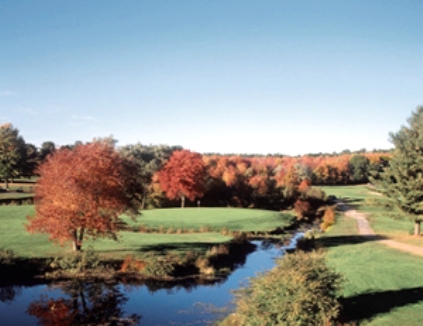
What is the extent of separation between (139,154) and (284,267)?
66088 mm

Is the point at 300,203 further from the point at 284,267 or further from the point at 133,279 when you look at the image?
the point at 284,267

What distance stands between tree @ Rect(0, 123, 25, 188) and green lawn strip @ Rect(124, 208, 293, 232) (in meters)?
34.8

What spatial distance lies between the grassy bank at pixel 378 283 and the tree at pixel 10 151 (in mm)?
62549

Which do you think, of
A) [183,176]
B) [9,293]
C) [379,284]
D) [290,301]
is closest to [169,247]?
[9,293]

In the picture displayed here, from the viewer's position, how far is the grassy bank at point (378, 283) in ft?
53.8

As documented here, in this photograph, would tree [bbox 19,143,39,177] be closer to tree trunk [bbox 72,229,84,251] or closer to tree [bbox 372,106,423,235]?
tree trunk [bbox 72,229,84,251]

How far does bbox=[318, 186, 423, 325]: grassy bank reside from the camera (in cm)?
1639

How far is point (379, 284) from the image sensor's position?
69.6 ft

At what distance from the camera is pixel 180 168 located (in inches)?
2596

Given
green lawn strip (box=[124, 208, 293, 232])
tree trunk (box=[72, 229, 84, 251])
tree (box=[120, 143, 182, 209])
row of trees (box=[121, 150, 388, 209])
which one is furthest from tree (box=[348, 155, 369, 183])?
tree trunk (box=[72, 229, 84, 251])

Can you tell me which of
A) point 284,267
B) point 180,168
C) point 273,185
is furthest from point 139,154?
point 284,267

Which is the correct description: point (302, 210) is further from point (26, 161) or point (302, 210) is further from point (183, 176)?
point (26, 161)

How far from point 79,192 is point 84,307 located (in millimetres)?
7521

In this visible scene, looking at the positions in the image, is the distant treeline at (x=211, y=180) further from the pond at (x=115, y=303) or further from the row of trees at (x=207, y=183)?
the pond at (x=115, y=303)
